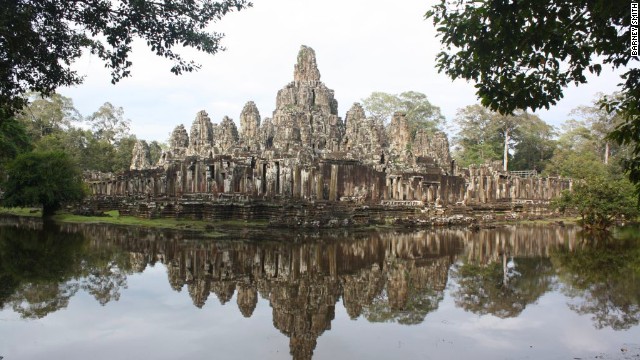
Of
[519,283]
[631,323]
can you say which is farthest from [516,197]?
[631,323]

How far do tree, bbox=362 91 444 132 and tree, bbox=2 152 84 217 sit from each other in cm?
4389

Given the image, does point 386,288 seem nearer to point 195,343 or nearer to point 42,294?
point 195,343

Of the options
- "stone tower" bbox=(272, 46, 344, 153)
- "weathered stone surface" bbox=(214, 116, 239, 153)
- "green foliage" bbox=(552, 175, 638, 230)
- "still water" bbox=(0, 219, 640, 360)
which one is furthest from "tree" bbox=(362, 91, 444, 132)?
"still water" bbox=(0, 219, 640, 360)

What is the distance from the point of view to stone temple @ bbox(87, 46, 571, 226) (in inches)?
923

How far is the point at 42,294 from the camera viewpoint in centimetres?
902

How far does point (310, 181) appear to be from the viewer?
24.3m

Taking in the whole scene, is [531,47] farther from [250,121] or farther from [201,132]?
[250,121]

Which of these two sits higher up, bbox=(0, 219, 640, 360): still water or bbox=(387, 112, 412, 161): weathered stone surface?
bbox=(387, 112, 412, 161): weathered stone surface

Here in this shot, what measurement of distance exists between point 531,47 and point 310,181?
1789 cm

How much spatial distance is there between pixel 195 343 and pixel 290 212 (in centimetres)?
1551

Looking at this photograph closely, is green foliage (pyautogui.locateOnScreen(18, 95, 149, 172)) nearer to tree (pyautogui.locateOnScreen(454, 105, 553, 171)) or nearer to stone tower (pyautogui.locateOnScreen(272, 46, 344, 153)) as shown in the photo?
stone tower (pyautogui.locateOnScreen(272, 46, 344, 153))
